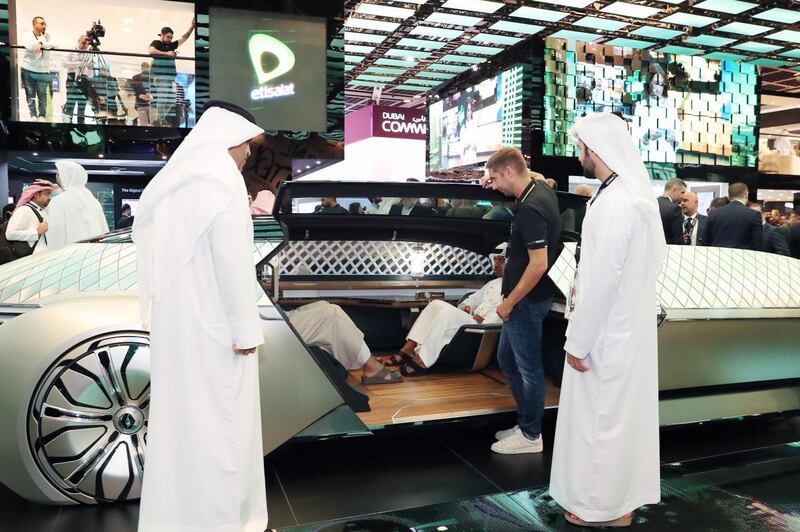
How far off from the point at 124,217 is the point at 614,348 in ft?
31.2

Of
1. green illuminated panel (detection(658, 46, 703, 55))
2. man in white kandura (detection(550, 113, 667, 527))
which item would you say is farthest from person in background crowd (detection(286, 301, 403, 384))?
green illuminated panel (detection(658, 46, 703, 55))

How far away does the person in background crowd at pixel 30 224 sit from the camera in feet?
15.6

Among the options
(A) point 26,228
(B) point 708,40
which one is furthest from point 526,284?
(B) point 708,40

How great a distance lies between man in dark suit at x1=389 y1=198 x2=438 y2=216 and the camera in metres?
2.83

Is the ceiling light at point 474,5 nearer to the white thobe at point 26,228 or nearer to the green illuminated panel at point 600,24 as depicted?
the green illuminated panel at point 600,24

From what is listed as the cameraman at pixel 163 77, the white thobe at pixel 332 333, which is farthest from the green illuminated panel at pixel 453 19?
the white thobe at pixel 332 333

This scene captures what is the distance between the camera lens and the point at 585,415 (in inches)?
90.4

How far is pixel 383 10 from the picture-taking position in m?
9.27

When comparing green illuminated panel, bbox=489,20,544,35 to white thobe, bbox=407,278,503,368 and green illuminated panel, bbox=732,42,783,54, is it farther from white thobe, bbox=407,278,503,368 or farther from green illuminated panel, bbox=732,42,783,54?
white thobe, bbox=407,278,503,368

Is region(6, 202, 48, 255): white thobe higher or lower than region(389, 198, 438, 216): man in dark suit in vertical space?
lower

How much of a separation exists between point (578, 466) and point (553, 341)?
130 centimetres

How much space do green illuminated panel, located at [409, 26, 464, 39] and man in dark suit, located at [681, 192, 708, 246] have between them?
18.4 ft

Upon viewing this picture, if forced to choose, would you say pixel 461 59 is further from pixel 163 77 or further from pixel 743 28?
pixel 163 77

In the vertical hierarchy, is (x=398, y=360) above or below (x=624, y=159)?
below
